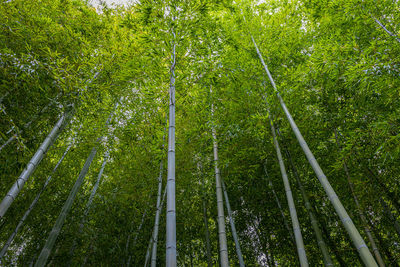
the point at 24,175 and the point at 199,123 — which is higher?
the point at 199,123

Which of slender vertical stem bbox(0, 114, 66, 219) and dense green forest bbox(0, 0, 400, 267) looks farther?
dense green forest bbox(0, 0, 400, 267)

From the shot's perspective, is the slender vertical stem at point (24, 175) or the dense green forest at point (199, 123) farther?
the dense green forest at point (199, 123)

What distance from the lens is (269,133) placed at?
3.89 m

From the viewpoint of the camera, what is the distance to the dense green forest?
2.53 metres

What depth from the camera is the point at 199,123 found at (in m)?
4.12

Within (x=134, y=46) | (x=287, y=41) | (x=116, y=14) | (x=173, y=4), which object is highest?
(x=116, y=14)

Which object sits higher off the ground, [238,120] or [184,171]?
[238,120]

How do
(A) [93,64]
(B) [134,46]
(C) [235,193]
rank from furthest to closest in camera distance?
(C) [235,193] → (B) [134,46] → (A) [93,64]

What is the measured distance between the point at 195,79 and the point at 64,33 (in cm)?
197

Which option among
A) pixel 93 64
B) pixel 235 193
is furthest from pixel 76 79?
pixel 235 193

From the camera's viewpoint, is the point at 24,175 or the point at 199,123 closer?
the point at 24,175

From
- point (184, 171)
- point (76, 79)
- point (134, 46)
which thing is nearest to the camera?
point (76, 79)

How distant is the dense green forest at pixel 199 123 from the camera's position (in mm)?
2527

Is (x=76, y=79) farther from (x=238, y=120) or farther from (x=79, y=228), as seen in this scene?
(x=79, y=228)
